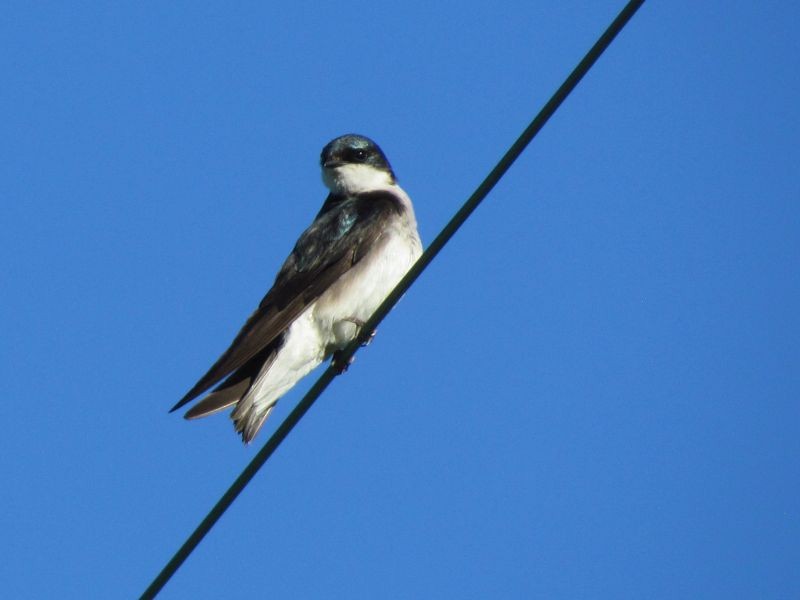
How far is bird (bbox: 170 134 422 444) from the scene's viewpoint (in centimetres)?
630

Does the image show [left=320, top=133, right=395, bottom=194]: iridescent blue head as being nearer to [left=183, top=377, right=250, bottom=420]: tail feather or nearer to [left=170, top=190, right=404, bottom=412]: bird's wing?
[left=170, top=190, right=404, bottom=412]: bird's wing

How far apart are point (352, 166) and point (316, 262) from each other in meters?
1.09

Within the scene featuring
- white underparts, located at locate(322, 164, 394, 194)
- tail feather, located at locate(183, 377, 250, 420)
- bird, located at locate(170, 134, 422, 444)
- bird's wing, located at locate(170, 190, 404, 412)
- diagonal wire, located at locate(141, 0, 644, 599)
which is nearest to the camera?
diagonal wire, located at locate(141, 0, 644, 599)

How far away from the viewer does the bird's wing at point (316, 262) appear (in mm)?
6414

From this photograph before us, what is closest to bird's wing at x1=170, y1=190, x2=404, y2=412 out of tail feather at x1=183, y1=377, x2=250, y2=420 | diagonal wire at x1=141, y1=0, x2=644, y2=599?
tail feather at x1=183, y1=377, x2=250, y2=420

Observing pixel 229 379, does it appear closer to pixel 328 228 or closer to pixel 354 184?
pixel 328 228

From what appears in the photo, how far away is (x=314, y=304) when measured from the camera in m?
6.65

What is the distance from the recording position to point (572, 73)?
388 centimetres

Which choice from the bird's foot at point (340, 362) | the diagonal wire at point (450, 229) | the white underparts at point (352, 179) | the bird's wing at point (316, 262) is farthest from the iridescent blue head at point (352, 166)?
the diagonal wire at point (450, 229)

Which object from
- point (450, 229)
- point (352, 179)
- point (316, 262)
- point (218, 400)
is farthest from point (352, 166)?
point (450, 229)

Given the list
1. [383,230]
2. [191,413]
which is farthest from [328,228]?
[191,413]

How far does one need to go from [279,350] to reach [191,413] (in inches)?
22.8

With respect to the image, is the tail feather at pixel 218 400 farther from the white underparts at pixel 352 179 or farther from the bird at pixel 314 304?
the white underparts at pixel 352 179

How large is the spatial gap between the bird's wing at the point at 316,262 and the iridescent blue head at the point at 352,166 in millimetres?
436
